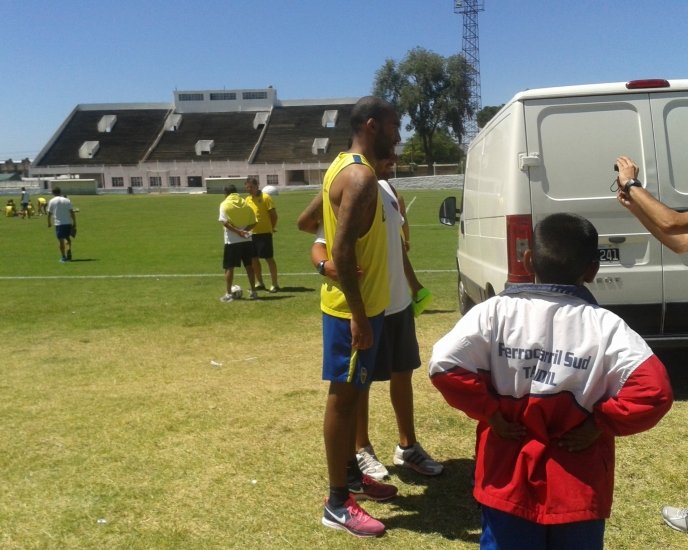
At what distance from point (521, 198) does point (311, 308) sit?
5107mm

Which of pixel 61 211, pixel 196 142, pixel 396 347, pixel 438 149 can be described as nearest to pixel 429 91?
pixel 438 149

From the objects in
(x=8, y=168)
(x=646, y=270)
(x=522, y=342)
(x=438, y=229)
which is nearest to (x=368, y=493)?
(x=522, y=342)

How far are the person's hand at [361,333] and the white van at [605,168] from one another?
7.18 ft

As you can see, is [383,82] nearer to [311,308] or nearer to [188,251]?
[188,251]

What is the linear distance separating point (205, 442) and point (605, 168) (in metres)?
3.44

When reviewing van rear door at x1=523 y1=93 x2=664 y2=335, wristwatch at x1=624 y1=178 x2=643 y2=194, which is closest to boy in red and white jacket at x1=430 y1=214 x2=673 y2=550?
wristwatch at x1=624 y1=178 x2=643 y2=194

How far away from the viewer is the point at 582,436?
215cm

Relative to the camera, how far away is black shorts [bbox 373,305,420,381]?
12.7ft

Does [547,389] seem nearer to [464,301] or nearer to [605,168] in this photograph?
[605,168]

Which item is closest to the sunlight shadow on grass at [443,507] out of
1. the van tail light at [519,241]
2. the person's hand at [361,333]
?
the person's hand at [361,333]

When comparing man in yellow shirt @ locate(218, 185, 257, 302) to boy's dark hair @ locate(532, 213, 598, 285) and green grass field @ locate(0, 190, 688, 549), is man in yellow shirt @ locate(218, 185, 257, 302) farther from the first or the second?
boy's dark hair @ locate(532, 213, 598, 285)

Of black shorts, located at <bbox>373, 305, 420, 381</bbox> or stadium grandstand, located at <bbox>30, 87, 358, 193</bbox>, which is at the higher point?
stadium grandstand, located at <bbox>30, 87, 358, 193</bbox>

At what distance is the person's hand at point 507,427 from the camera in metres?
2.20

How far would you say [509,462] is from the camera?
2.24m
